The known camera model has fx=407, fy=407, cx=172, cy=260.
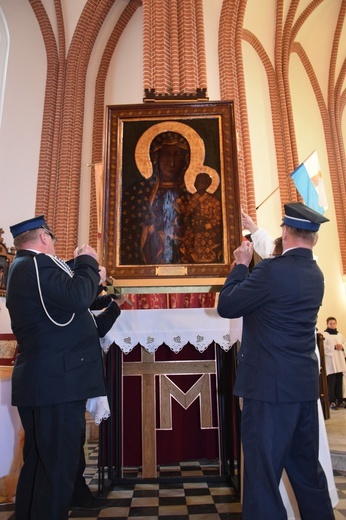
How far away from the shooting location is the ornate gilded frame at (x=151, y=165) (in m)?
3.35

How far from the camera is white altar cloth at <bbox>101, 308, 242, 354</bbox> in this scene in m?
3.00

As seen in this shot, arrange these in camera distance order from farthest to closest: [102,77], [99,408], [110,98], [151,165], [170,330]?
1. [102,77]
2. [110,98]
3. [151,165]
4. [170,330]
5. [99,408]

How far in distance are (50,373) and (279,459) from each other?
1165 millimetres

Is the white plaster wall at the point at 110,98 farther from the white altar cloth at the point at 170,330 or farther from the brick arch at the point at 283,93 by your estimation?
the white altar cloth at the point at 170,330

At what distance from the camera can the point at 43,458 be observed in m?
1.99

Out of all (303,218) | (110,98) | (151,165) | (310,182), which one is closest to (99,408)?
(303,218)

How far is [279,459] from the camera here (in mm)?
1867

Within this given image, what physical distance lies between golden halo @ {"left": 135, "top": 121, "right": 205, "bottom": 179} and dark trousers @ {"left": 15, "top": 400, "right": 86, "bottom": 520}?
88.7 inches

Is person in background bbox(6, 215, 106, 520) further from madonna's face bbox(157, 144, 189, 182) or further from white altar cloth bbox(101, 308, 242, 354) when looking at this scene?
madonna's face bbox(157, 144, 189, 182)

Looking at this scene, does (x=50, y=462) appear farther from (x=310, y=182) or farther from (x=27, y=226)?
(x=310, y=182)

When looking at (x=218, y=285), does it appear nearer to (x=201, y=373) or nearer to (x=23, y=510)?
(x=201, y=373)

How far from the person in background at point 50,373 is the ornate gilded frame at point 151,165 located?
1.18 metres

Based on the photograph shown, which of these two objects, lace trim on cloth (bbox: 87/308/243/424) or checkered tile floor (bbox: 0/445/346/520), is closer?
checkered tile floor (bbox: 0/445/346/520)

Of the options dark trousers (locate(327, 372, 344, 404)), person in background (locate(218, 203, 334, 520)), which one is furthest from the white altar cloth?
dark trousers (locate(327, 372, 344, 404))
